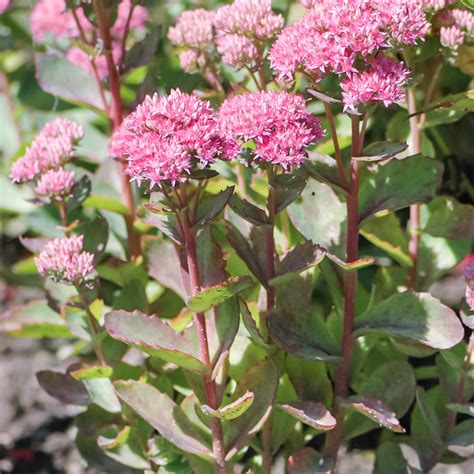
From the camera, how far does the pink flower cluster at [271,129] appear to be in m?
1.06

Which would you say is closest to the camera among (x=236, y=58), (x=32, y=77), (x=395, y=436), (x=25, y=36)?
(x=236, y=58)

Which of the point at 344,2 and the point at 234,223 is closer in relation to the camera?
the point at 344,2

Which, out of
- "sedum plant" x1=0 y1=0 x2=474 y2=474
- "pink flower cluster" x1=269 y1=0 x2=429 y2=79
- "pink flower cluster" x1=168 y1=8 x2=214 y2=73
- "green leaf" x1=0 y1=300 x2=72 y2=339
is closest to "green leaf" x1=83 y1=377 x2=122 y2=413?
"sedum plant" x1=0 y1=0 x2=474 y2=474

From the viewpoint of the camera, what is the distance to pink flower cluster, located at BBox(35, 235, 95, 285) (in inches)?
49.5

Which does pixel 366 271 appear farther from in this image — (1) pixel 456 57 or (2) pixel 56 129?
(2) pixel 56 129

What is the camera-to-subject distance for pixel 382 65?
1.08m

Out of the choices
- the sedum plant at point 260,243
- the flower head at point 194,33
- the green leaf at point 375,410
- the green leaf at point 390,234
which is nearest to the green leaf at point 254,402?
the sedum plant at point 260,243

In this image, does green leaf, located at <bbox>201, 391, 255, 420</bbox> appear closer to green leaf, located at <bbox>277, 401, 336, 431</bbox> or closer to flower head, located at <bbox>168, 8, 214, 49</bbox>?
green leaf, located at <bbox>277, 401, 336, 431</bbox>

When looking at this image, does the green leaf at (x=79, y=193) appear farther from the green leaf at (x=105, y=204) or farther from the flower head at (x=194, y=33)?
the flower head at (x=194, y=33)

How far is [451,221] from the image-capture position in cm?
144

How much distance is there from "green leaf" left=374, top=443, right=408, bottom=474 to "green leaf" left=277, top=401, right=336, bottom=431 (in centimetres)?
25

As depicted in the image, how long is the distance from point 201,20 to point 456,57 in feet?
1.39

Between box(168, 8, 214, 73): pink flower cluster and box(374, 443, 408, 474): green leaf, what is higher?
box(168, 8, 214, 73): pink flower cluster

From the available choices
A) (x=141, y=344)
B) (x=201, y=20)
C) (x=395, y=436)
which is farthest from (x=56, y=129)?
(x=395, y=436)
